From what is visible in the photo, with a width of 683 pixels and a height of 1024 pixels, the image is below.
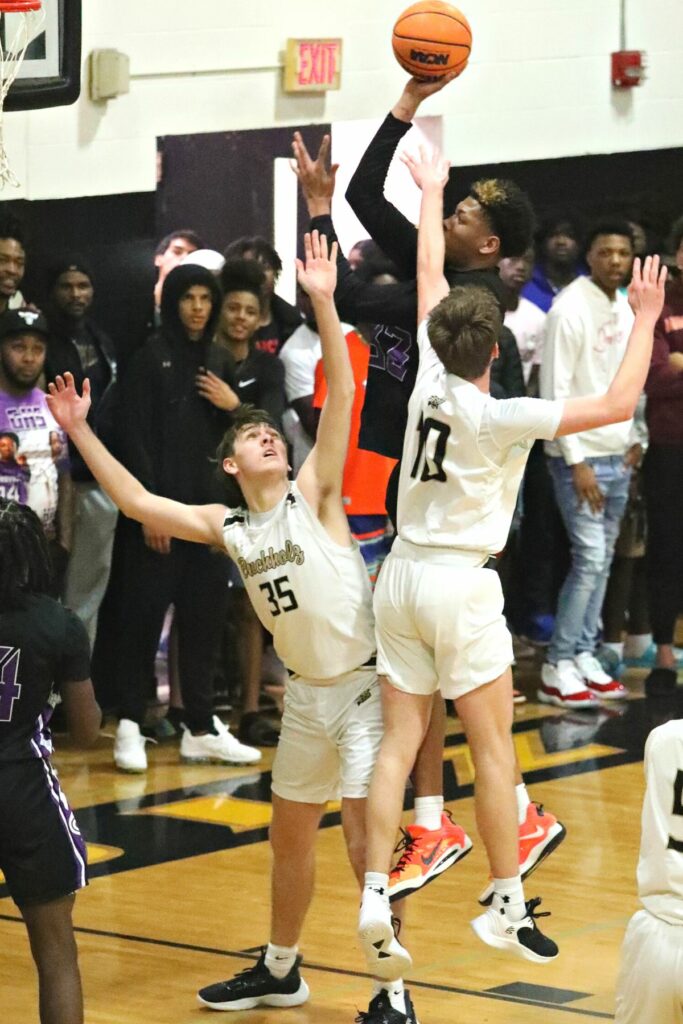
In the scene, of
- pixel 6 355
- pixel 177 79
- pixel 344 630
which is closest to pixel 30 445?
pixel 6 355

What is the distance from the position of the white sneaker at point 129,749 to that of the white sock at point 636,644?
3320 millimetres

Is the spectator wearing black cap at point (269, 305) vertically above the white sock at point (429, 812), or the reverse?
the spectator wearing black cap at point (269, 305)

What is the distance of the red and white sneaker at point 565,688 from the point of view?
342 inches

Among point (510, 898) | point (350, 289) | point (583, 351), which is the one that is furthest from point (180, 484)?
point (510, 898)

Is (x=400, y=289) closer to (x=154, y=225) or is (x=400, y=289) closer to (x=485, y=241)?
(x=485, y=241)

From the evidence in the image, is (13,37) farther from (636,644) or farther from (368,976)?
(636,644)

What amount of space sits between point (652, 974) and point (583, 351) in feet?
17.5

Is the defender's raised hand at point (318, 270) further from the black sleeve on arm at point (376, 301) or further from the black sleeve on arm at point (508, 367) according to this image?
the black sleeve on arm at point (508, 367)

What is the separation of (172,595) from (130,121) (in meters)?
3.41

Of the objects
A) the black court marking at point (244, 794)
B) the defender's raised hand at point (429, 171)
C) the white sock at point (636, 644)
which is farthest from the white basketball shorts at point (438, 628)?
the white sock at point (636, 644)

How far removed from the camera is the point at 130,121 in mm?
10000

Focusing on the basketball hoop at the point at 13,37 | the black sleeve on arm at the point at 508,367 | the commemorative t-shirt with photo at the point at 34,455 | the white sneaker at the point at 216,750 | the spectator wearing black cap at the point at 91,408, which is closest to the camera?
the basketball hoop at the point at 13,37

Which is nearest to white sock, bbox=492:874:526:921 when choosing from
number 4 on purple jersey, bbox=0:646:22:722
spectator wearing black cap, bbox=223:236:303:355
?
number 4 on purple jersey, bbox=0:646:22:722

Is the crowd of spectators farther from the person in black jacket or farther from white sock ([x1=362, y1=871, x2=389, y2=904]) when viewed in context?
white sock ([x1=362, y1=871, x2=389, y2=904])
